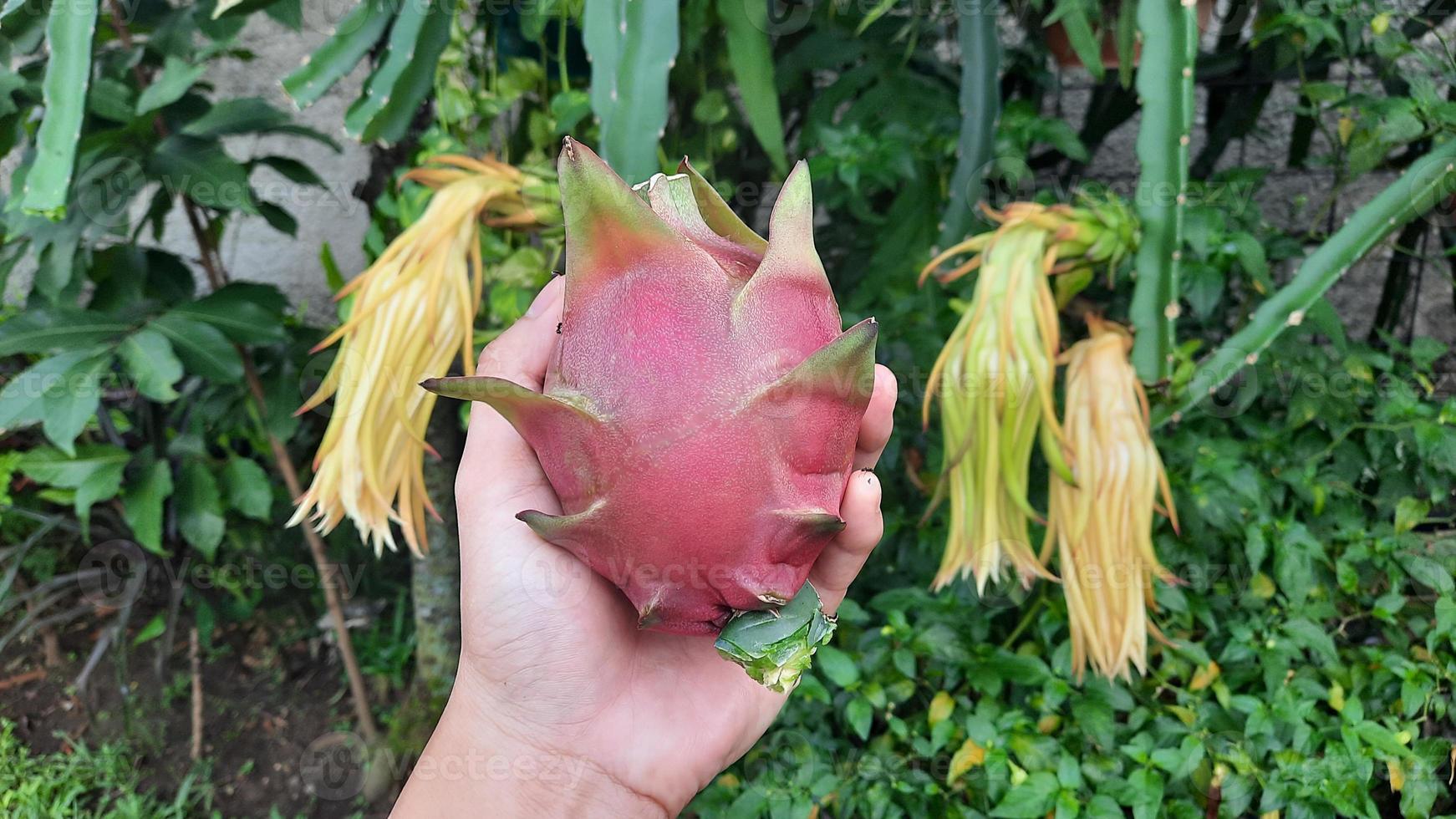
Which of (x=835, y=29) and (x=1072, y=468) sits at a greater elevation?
(x=835, y=29)

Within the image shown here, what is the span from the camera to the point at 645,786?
0.91m

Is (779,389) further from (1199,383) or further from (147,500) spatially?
(147,500)

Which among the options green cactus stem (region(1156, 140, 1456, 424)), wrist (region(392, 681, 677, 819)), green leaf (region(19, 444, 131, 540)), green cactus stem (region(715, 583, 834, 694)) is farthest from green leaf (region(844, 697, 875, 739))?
green leaf (region(19, 444, 131, 540))

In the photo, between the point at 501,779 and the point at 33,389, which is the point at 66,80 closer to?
the point at 33,389

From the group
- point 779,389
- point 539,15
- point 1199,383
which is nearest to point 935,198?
point 1199,383

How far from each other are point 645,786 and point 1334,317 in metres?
1.21

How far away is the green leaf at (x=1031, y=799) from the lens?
47.1 inches

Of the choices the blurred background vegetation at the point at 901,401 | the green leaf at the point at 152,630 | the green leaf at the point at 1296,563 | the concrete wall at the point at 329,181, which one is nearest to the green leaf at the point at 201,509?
the blurred background vegetation at the point at 901,401

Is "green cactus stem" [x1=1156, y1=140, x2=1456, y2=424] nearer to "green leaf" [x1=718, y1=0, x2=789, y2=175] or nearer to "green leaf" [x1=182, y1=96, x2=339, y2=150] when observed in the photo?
"green leaf" [x1=718, y1=0, x2=789, y2=175]

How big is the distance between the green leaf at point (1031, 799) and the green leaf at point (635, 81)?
0.92 metres

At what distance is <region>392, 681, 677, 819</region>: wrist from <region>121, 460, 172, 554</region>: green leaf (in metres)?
0.94

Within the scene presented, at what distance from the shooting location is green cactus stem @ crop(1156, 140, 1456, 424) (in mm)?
1207

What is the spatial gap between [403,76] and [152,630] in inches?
54.6

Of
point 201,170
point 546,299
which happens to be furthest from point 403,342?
point 201,170
